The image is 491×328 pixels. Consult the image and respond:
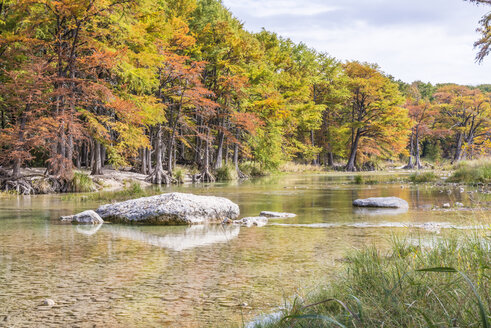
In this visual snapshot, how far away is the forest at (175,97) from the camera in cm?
1659

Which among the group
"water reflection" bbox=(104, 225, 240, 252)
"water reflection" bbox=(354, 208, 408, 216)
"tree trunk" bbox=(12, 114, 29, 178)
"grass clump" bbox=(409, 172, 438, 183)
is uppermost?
"tree trunk" bbox=(12, 114, 29, 178)

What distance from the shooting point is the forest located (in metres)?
16.6

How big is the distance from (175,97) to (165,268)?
20929 mm

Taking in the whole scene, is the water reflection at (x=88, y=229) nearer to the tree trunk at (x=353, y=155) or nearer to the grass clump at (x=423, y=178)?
the grass clump at (x=423, y=178)

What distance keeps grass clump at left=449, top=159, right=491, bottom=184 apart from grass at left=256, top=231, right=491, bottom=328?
14.6 meters

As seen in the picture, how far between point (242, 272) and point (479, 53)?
61.7ft

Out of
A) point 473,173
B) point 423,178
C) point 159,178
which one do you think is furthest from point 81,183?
point 473,173

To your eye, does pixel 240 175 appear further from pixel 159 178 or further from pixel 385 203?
pixel 385 203

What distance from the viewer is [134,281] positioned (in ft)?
13.7

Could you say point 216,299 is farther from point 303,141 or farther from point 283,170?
point 303,141

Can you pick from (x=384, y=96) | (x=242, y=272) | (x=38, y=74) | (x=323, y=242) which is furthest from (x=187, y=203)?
(x=384, y=96)

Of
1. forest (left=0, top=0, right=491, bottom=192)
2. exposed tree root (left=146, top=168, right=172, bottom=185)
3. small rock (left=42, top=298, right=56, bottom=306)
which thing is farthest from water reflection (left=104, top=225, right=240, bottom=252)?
exposed tree root (left=146, top=168, right=172, bottom=185)

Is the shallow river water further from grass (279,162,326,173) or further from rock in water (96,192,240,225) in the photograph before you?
A: grass (279,162,326,173)

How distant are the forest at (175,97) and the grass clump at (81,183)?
1.49 ft
